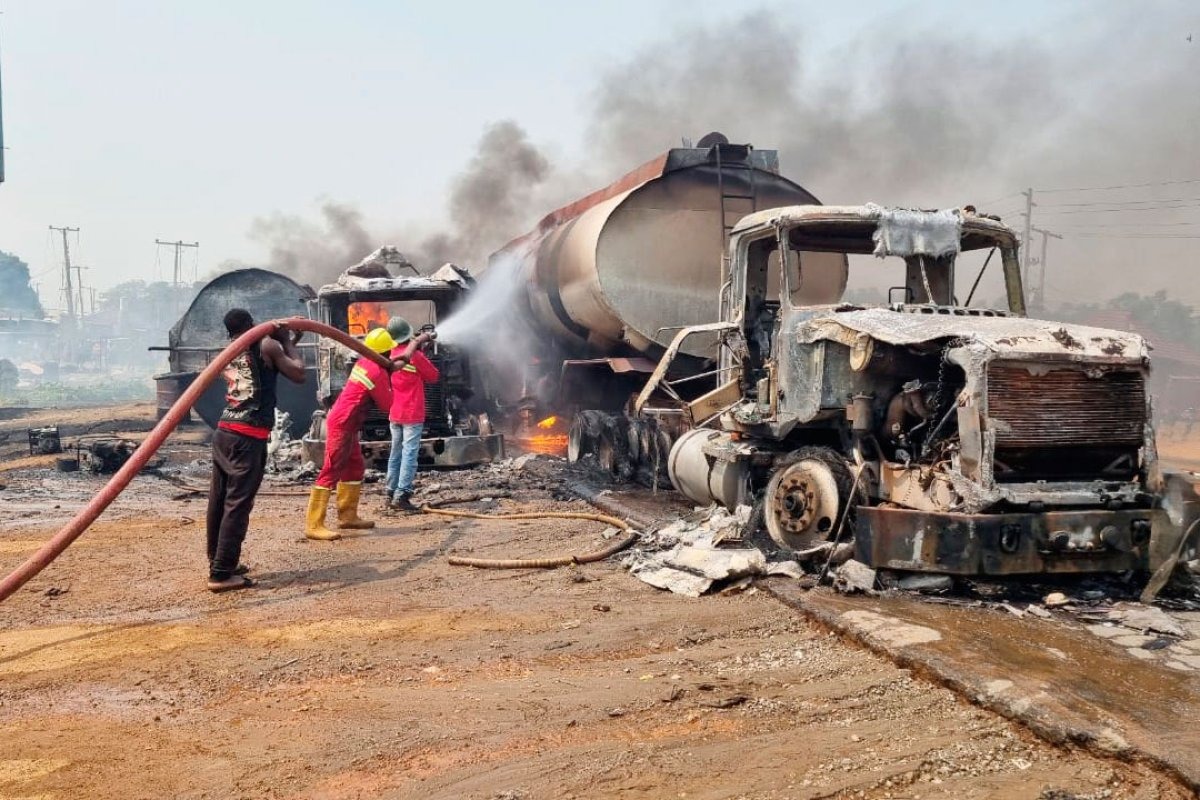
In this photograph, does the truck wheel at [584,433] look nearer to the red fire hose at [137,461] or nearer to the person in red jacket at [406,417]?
the person in red jacket at [406,417]

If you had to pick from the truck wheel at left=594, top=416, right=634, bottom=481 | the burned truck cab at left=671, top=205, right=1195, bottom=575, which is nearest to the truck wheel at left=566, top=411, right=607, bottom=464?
the truck wheel at left=594, top=416, right=634, bottom=481

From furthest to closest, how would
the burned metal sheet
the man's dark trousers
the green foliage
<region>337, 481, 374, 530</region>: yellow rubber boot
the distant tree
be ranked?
the distant tree
the green foliage
<region>337, 481, 374, 530</region>: yellow rubber boot
the man's dark trousers
the burned metal sheet

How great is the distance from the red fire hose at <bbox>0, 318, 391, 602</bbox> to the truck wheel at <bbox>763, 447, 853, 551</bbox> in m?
3.21

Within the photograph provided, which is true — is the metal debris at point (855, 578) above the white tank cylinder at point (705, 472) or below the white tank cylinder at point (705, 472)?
below

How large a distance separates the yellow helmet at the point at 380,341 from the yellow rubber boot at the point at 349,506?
4.87ft

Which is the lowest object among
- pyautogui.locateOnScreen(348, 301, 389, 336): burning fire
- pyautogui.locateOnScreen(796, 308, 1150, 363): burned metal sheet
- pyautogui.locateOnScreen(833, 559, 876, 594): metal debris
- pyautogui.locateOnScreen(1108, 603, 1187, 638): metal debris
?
pyautogui.locateOnScreen(1108, 603, 1187, 638): metal debris

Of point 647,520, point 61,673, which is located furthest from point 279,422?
point 61,673

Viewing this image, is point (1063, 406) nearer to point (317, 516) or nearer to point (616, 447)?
point (317, 516)

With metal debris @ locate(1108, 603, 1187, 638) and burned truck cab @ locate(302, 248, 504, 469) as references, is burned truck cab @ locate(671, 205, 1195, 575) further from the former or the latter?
burned truck cab @ locate(302, 248, 504, 469)

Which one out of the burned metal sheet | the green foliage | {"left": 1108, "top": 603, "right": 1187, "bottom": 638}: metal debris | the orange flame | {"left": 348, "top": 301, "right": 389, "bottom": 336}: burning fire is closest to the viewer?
{"left": 1108, "top": 603, "right": 1187, "bottom": 638}: metal debris

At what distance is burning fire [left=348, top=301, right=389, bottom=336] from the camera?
451 inches

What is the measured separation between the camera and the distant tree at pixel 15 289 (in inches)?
2756

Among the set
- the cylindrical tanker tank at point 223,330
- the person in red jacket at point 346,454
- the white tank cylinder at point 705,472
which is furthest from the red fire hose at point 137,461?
the cylindrical tanker tank at point 223,330

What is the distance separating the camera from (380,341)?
8.38 metres
